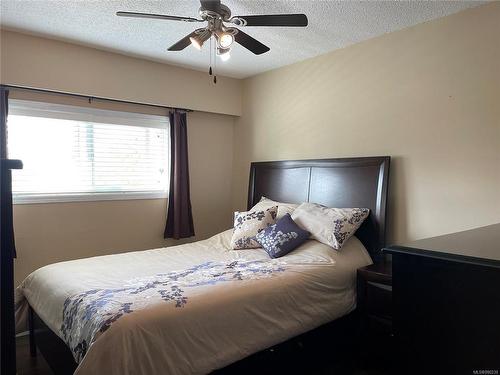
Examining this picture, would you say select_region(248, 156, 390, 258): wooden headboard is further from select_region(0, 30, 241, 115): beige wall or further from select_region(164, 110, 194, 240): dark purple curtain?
select_region(0, 30, 241, 115): beige wall

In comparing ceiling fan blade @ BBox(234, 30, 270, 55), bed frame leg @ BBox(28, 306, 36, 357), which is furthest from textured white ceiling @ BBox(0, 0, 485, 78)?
bed frame leg @ BBox(28, 306, 36, 357)

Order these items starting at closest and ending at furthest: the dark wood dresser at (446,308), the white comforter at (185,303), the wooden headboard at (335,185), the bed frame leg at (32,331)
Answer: the dark wood dresser at (446,308) < the white comforter at (185,303) < the bed frame leg at (32,331) < the wooden headboard at (335,185)

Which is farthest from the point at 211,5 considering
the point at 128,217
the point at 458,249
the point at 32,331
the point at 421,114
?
the point at 32,331

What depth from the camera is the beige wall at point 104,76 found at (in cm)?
296

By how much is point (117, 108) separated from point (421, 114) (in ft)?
9.48

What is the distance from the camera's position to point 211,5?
1.98 m

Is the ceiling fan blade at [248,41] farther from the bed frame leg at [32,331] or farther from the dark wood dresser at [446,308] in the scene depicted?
the bed frame leg at [32,331]

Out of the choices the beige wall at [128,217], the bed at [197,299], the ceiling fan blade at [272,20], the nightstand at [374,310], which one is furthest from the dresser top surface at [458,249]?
the beige wall at [128,217]

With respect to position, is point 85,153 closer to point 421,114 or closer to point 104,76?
point 104,76

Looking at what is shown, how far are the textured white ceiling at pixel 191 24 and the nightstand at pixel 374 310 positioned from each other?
1916mm

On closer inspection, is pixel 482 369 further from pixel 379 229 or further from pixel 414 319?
pixel 379 229

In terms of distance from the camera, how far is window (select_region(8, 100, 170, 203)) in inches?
123

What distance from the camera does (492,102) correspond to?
8.00 feet

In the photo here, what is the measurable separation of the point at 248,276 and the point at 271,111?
92.4 inches
